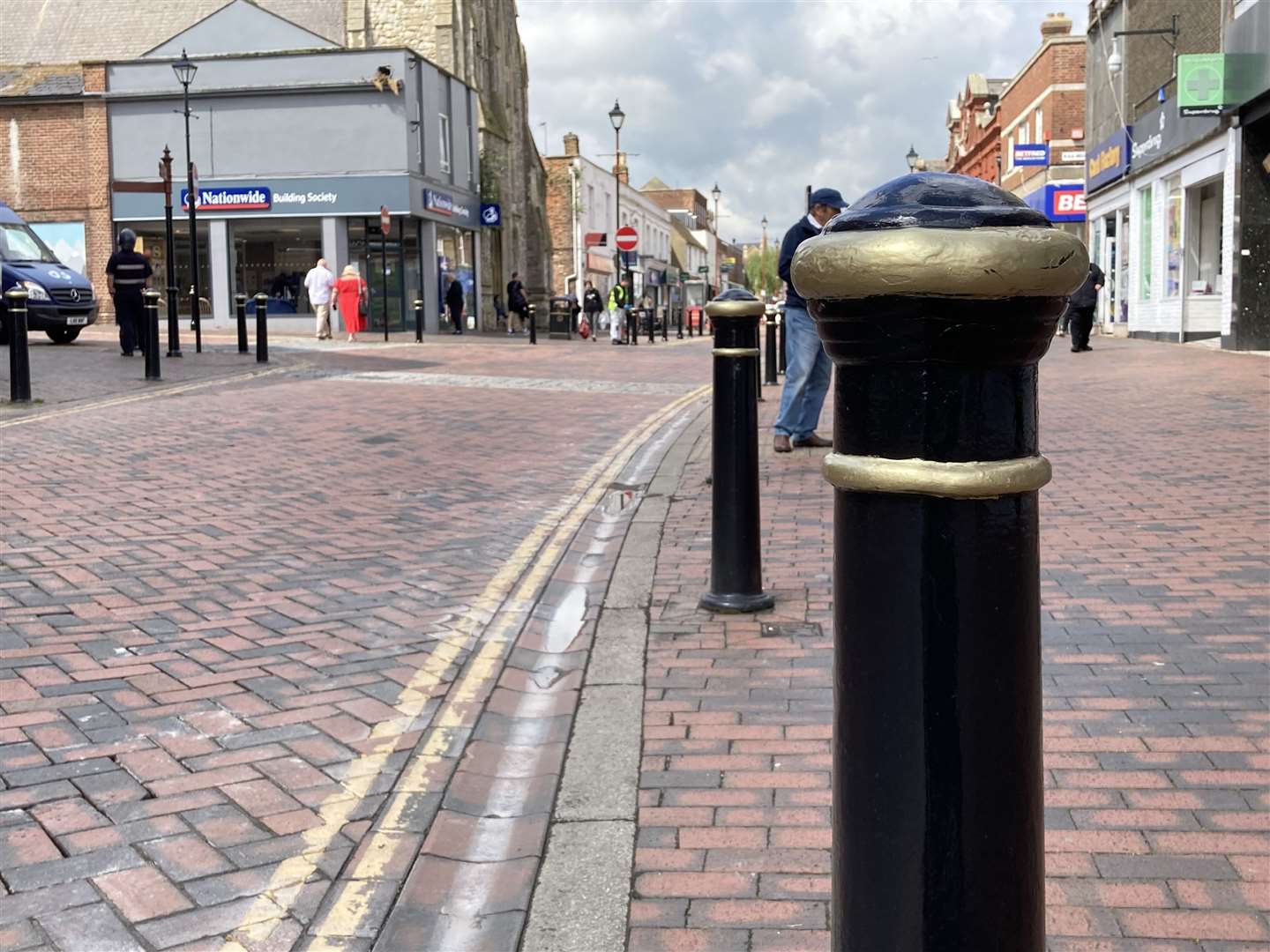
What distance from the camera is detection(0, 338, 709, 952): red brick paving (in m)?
2.97

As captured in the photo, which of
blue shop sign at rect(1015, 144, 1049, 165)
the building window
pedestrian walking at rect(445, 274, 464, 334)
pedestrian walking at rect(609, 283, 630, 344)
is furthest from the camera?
blue shop sign at rect(1015, 144, 1049, 165)

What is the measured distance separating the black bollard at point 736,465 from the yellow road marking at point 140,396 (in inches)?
300

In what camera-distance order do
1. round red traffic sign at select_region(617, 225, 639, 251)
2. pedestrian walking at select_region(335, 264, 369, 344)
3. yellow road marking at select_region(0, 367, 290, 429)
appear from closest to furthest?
yellow road marking at select_region(0, 367, 290, 429)
pedestrian walking at select_region(335, 264, 369, 344)
round red traffic sign at select_region(617, 225, 639, 251)

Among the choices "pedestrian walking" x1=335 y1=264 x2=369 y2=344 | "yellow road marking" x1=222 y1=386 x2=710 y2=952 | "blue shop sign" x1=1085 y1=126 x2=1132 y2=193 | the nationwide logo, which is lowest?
"yellow road marking" x1=222 y1=386 x2=710 y2=952

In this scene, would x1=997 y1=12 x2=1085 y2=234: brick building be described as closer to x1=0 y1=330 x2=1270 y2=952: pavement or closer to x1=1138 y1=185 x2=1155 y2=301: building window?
x1=1138 y1=185 x2=1155 y2=301: building window

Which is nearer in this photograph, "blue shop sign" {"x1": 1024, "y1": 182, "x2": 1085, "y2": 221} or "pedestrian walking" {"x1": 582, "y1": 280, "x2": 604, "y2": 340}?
"pedestrian walking" {"x1": 582, "y1": 280, "x2": 604, "y2": 340}

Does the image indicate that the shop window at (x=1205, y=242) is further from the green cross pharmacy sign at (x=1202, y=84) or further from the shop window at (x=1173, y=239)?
the green cross pharmacy sign at (x=1202, y=84)

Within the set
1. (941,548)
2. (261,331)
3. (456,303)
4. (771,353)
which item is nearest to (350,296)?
(456,303)

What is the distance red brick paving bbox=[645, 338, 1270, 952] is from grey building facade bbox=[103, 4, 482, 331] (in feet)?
92.2

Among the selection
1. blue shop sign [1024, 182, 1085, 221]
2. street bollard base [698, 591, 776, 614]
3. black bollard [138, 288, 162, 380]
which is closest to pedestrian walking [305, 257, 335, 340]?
black bollard [138, 288, 162, 380]

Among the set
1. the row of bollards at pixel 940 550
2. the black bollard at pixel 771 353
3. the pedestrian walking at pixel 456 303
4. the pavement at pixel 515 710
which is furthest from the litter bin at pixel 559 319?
the row of bollards at pixel 940 550

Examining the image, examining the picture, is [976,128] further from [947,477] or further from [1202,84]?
[947,477]

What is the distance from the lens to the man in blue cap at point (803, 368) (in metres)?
9.02

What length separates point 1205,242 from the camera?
26.0 m
